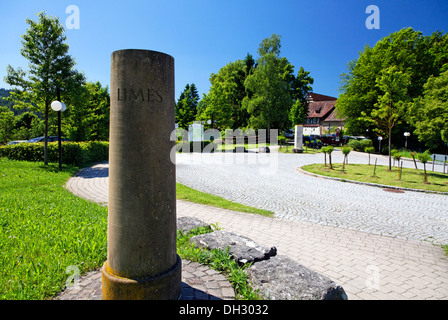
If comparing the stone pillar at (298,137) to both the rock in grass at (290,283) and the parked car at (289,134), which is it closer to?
the parked car at (289,134)

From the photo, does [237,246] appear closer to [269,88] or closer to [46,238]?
[46,238]

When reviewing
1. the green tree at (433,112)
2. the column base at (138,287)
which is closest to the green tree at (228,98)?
the green tree at (433,112)

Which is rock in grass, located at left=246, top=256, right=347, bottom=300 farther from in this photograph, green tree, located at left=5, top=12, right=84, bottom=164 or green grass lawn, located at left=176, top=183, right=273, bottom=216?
green tree, located at left=5, top=12, right=84, bottom=164

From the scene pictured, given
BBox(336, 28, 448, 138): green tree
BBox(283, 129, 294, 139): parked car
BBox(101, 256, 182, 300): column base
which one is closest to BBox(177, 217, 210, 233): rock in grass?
BBox(101, 256, 182, 300): column base

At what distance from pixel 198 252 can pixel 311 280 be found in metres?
1.70

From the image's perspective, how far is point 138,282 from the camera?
8.08 feet

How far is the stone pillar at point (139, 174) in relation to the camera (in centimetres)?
240

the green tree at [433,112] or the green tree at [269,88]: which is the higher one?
the green tree at [269,88]

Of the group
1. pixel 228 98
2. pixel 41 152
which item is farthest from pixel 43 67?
pixel 228 98

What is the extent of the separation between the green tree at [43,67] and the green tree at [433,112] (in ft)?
95.1

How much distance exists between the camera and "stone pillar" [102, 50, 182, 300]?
2.40 m

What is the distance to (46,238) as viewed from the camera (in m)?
4.42

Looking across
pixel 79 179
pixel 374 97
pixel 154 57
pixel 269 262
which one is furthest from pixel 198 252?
pixel 374 97
